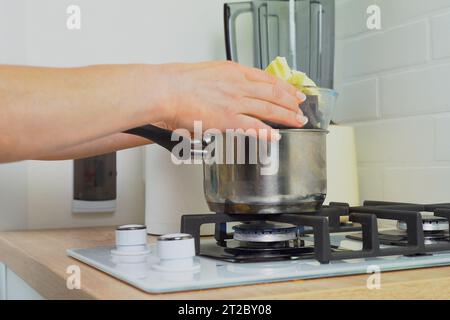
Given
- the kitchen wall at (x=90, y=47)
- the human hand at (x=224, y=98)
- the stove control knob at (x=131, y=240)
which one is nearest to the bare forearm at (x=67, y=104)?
the human hand at (x=224, y=98)

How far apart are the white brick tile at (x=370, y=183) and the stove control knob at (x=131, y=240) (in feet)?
2.03

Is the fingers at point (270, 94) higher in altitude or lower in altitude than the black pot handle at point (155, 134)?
higher

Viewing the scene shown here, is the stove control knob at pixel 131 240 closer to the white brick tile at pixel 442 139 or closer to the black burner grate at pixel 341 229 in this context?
the black burner grate at pixel 341 229

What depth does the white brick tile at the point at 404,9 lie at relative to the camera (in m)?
1.08

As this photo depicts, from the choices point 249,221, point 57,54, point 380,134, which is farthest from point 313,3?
point 249,221

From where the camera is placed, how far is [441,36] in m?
1.06

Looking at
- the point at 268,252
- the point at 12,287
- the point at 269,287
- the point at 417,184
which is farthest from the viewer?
the point at 417,184

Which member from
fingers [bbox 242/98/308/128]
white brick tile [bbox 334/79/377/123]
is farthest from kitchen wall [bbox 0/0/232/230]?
fingers [bbox 242/98/308/128]

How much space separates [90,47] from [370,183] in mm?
618

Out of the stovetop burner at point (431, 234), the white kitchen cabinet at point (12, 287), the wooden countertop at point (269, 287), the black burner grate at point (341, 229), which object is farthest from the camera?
the white kitchen cabinet at point (12, 287)

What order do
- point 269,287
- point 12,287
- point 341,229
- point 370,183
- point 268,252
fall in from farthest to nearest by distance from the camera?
point 370,183, point 12,287, point 341,229, point 268,252, point 269,287

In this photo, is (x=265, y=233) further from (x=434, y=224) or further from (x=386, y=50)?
(x=386, y=50)

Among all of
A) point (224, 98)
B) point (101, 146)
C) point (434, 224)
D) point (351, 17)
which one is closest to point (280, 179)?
point (224, 98)

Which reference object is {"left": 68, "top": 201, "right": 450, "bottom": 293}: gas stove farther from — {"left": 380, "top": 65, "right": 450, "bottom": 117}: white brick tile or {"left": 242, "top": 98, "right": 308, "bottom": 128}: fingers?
{"left": 380, "top": 65, "right": 450, "bottom": 117}: white brick tile
